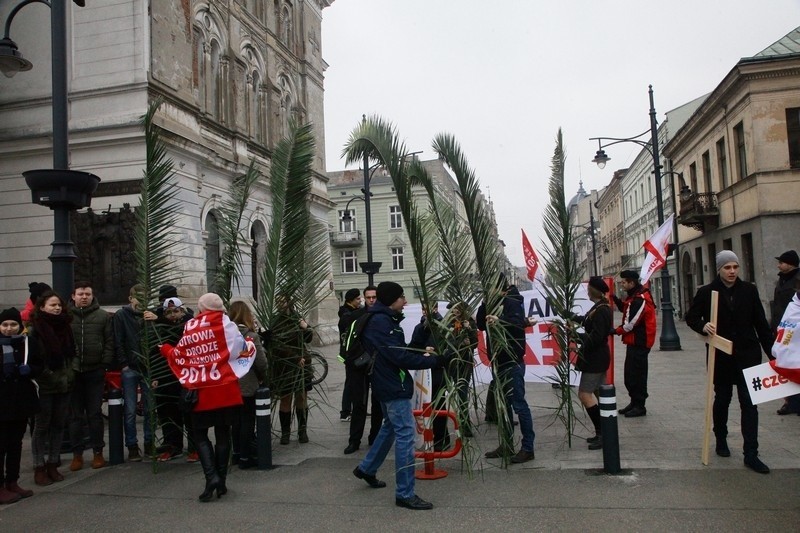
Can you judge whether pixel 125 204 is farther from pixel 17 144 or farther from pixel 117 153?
pixel 17 144

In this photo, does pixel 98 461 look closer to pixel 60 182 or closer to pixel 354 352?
pixel 354 352

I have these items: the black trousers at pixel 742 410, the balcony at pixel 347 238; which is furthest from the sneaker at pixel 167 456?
the balcony at pixel 347 238

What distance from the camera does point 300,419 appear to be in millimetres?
7969

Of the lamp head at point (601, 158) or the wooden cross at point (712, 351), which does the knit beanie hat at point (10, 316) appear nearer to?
the wooden cross at point (712, 351)

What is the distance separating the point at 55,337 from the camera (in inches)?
254

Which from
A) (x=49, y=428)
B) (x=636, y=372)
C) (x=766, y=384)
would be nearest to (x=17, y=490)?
(x=49, y=428)

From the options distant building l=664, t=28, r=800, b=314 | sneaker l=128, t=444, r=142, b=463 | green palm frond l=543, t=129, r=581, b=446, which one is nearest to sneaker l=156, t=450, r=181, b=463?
sneaker l=128, t=444, r=142, b=463

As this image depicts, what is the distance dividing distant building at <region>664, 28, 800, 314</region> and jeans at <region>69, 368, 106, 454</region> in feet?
75.1

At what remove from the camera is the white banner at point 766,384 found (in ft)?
17.6

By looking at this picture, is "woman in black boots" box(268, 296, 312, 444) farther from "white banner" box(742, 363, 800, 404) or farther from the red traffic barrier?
"white banner" box(742, 363, 800, 404)

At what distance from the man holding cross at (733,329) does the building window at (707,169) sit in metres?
28.0

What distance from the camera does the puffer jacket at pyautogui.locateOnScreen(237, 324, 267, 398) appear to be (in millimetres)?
6641

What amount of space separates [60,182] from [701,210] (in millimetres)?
28716

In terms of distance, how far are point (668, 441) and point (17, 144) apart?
56.1 feet
